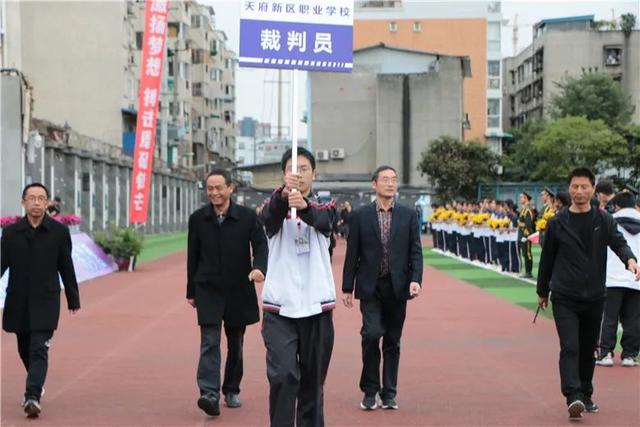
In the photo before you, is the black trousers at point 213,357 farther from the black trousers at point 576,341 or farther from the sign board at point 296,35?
the black trousers at point 576,341

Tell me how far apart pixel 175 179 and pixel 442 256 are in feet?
102

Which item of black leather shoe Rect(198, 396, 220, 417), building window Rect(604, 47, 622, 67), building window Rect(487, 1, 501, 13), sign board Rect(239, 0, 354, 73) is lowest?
black leather shoe Rect(198, 396, 220, 417)

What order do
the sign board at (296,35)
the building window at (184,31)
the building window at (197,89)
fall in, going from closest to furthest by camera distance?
1. the sign board at (296,35)
2. the building window at (184,31)
3. the building window at (197,89)

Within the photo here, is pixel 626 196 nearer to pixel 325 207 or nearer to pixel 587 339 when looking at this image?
pixel 587 339

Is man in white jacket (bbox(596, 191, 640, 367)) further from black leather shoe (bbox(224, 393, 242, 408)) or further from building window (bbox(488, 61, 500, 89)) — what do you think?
building window (bbox(488, 61, 500, 89))

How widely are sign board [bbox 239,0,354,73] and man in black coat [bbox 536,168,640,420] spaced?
2.30 metres

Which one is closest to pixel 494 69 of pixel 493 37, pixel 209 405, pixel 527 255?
pixel 493 37

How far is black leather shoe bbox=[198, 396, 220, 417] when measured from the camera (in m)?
8.43

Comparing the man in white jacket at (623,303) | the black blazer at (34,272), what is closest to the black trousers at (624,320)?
the man in white jacket at (623,303)

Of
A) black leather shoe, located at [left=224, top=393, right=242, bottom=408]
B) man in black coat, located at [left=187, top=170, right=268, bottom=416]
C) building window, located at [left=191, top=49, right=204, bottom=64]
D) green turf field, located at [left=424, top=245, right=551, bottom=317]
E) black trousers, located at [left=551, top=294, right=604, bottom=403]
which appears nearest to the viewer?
black trousers, located at [left=551, top=294, right=604, bottom=403]

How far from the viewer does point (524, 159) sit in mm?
62719

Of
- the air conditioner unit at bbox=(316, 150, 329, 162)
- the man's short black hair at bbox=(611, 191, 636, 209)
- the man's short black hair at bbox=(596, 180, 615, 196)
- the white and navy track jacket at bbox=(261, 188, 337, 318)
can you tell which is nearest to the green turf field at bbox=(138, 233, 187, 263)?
the air conditioner unit at bbox=(316, 150, 329, 162)

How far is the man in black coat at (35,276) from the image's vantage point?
29.1ft

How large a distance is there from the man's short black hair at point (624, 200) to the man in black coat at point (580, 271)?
8.91 ft
